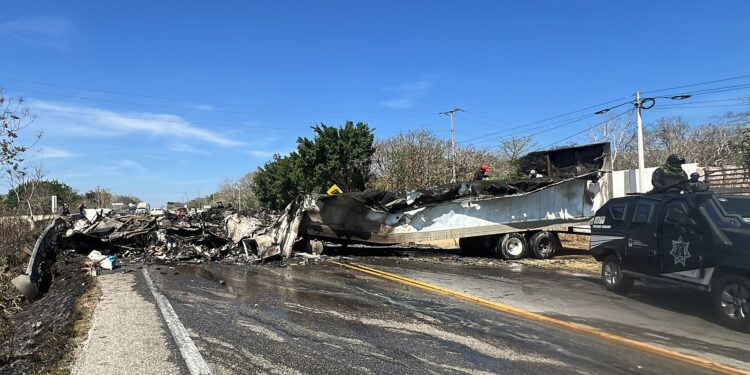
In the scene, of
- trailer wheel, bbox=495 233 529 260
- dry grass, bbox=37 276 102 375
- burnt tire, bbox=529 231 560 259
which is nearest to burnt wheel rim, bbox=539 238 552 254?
burnt tire, bbox=529 231 560 259

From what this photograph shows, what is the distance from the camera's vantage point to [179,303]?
25.0 ft

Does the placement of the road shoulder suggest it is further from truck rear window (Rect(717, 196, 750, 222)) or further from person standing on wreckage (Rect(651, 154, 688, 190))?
person standing on wreckage (Rect(651, 154, 688, 190))

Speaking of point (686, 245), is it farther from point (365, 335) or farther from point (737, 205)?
point (365, 335)

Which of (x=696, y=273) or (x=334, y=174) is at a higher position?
(x=334, y=174)

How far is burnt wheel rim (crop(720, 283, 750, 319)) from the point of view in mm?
5687

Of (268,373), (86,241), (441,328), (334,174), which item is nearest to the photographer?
(268,373)

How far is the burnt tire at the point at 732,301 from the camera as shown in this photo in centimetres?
568

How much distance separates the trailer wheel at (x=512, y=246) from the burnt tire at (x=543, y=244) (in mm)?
253

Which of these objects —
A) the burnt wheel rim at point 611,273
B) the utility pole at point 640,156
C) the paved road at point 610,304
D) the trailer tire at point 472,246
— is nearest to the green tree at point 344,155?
the utility pole at point 640,156

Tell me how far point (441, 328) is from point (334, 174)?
111 feet

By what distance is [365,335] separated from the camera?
18.6ft

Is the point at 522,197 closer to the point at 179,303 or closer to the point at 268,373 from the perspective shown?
the point at 179,303

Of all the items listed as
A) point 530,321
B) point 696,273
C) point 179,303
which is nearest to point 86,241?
point 179,303

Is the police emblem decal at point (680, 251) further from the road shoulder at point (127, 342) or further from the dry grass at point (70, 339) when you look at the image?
the dry grass at point (70, 339)
